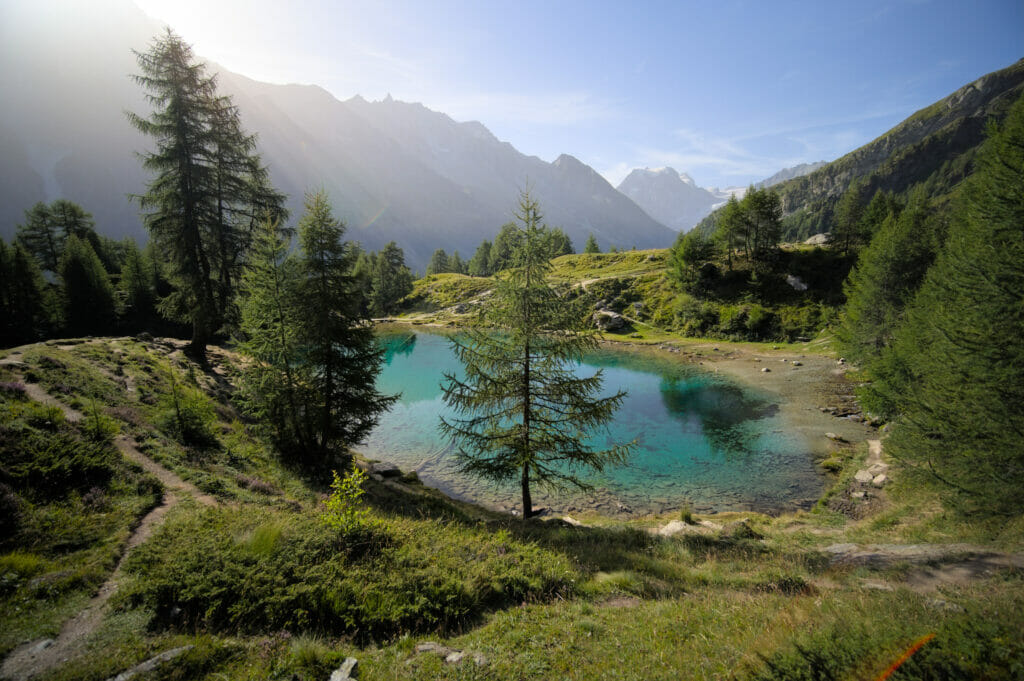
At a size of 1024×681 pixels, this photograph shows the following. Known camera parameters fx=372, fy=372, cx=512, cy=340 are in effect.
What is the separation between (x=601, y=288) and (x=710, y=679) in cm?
8513

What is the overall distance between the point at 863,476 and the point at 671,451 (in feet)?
33.0

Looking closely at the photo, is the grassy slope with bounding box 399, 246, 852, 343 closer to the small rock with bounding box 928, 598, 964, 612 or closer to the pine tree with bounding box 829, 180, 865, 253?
the pine tree with bounding box 829, 180, 865, 253

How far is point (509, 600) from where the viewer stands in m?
8.53

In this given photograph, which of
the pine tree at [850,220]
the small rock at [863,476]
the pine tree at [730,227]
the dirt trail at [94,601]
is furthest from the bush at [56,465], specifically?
the pine tree at [850,220]

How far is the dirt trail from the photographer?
17.3 feet

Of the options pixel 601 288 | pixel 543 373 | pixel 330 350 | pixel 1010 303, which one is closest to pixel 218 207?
pixel 330 350

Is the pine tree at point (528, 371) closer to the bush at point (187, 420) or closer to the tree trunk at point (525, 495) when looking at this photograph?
the tree trunk at point (525, 495)

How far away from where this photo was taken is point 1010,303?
450 inches

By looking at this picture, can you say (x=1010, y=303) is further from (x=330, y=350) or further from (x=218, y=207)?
(x=218, y=207)

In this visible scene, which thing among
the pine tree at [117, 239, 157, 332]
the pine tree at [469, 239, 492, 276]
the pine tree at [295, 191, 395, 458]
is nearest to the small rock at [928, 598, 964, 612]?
the pine tree at [295, 191, 395, 458]

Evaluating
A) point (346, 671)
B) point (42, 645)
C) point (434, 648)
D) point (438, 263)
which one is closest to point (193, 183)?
point (42, 645)

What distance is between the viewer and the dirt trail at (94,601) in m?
5.27

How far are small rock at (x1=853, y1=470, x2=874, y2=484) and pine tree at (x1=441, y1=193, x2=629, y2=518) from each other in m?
14.8

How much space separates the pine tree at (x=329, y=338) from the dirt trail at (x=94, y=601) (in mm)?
5043
